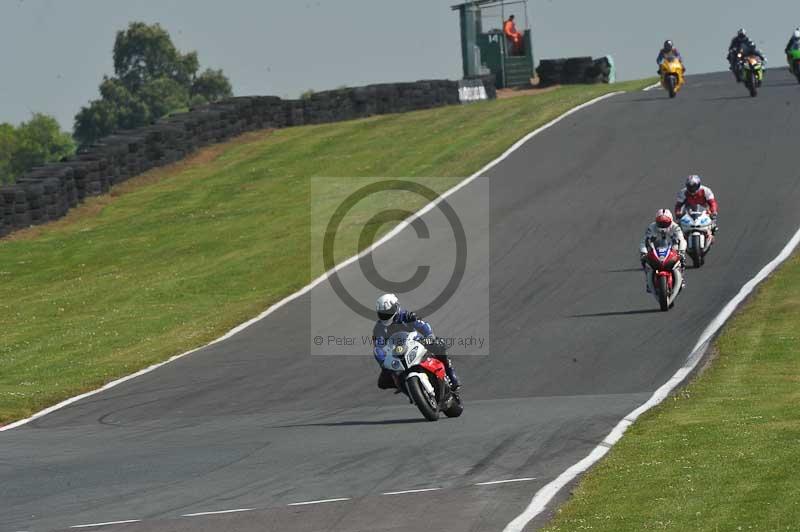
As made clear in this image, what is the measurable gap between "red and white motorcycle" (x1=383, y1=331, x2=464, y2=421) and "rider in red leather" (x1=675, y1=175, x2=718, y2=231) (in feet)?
37.0

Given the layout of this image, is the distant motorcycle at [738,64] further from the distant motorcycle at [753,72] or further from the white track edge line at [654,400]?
the white track edge line at [654,400]

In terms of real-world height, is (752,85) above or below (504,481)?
above

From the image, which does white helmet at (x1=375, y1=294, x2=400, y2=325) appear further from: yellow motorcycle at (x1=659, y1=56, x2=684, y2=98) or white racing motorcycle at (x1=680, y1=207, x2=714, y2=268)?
yellow motorcycle at (x1=659, y1=56, x2=684, y2=98)

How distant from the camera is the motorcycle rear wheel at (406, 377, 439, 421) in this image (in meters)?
15.4

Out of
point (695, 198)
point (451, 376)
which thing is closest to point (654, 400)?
point (451, 376)

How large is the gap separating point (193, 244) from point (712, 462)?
23246 mm

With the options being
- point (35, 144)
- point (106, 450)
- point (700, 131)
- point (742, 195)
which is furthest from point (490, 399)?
point (35, 144)

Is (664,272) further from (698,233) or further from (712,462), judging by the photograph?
(712,462)

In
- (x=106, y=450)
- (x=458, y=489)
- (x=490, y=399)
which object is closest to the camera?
(x=458, y=489)

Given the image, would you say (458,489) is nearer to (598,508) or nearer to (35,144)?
(598,508)

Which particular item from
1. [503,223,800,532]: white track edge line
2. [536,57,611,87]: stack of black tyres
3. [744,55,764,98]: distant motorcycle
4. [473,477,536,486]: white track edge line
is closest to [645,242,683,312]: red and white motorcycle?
[503,223,800,532]: white track edge line

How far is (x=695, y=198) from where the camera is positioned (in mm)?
25906

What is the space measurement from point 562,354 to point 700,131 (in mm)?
18086

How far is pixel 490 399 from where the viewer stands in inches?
689
